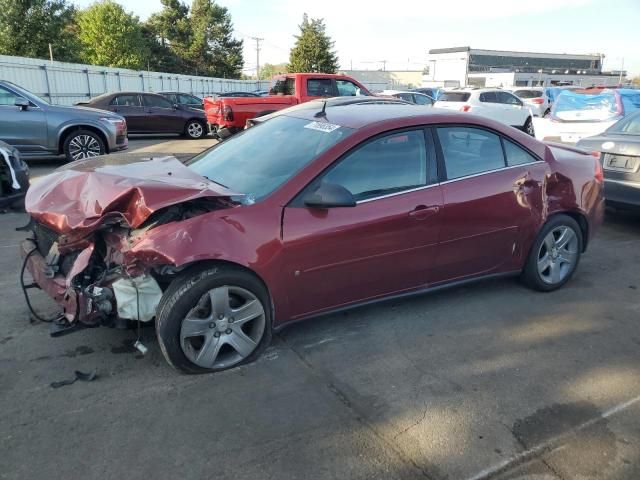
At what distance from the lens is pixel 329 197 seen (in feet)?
10.8

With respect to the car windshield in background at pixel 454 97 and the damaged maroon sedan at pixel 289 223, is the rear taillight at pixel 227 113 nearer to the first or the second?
the car windshield in background at pixel 454 97

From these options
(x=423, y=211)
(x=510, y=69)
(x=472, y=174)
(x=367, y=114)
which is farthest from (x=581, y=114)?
(x=510, y=69)

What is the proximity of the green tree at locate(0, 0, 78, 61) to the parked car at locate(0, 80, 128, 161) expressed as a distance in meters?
24.2

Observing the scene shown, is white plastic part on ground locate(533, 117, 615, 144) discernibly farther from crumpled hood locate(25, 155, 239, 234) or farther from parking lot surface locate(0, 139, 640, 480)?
crumpled hood locate(25, 155, 239, 234)

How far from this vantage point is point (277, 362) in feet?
11.2

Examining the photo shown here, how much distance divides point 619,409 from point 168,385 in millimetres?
2621

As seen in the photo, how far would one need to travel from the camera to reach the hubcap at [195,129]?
16.9 meters

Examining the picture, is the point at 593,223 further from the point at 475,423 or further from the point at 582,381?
the point at 475,423

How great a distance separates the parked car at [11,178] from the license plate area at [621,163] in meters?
7.68

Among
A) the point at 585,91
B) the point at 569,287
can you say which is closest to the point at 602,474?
the point at 569,287

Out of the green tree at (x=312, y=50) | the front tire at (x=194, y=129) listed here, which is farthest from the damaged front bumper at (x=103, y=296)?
the green tree at (x=312, y=50)

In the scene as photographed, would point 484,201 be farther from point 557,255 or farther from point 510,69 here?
point 510,69

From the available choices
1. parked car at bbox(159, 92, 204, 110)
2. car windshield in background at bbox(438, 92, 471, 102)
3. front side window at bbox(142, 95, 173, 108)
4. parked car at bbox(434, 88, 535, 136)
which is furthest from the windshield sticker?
parked car at bbox(159, 92, 204, 110)

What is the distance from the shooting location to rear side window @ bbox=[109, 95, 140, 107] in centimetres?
1577
